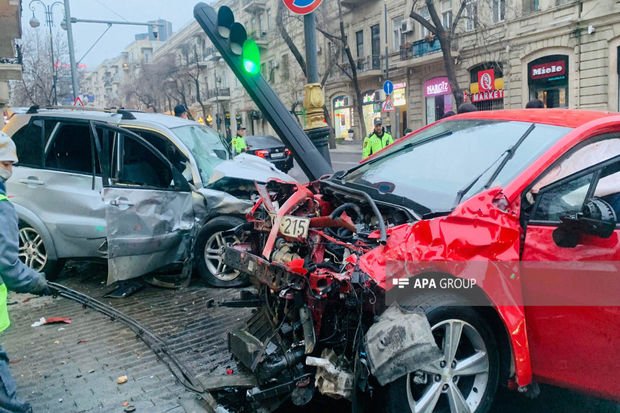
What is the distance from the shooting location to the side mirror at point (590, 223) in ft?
8.38

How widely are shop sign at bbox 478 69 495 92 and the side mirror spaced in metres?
23.7

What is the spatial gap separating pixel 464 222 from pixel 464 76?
83.4 ft

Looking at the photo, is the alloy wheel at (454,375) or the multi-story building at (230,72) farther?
the multi-story building at (230,72)

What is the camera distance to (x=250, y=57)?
5.28m

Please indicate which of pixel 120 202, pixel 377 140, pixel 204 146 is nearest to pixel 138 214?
pixel 120 202

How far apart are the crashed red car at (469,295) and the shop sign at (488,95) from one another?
22728mm

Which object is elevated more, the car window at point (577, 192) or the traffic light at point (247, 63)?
the traffic light at point (247, 63)

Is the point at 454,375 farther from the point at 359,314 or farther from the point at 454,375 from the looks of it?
the point at 359,314

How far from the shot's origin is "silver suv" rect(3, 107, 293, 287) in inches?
214

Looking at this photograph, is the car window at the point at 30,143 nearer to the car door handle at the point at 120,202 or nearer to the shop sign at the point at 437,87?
the car door handle at the point at 120,202

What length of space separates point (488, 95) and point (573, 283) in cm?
2414

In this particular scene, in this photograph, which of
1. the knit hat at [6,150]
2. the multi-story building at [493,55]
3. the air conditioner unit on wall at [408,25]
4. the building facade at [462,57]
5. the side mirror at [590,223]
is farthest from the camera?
the air conditioner unit on wall at [408,25]

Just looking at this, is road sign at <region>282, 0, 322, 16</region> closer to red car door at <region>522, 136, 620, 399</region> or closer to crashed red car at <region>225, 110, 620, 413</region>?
crashed red car at <region>225, 110, 620, 413</region>

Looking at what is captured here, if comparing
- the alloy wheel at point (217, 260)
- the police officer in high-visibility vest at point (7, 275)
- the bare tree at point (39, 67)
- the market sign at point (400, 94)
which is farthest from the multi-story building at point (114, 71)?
the police officer in high-visibility vest at point (7, 275)
